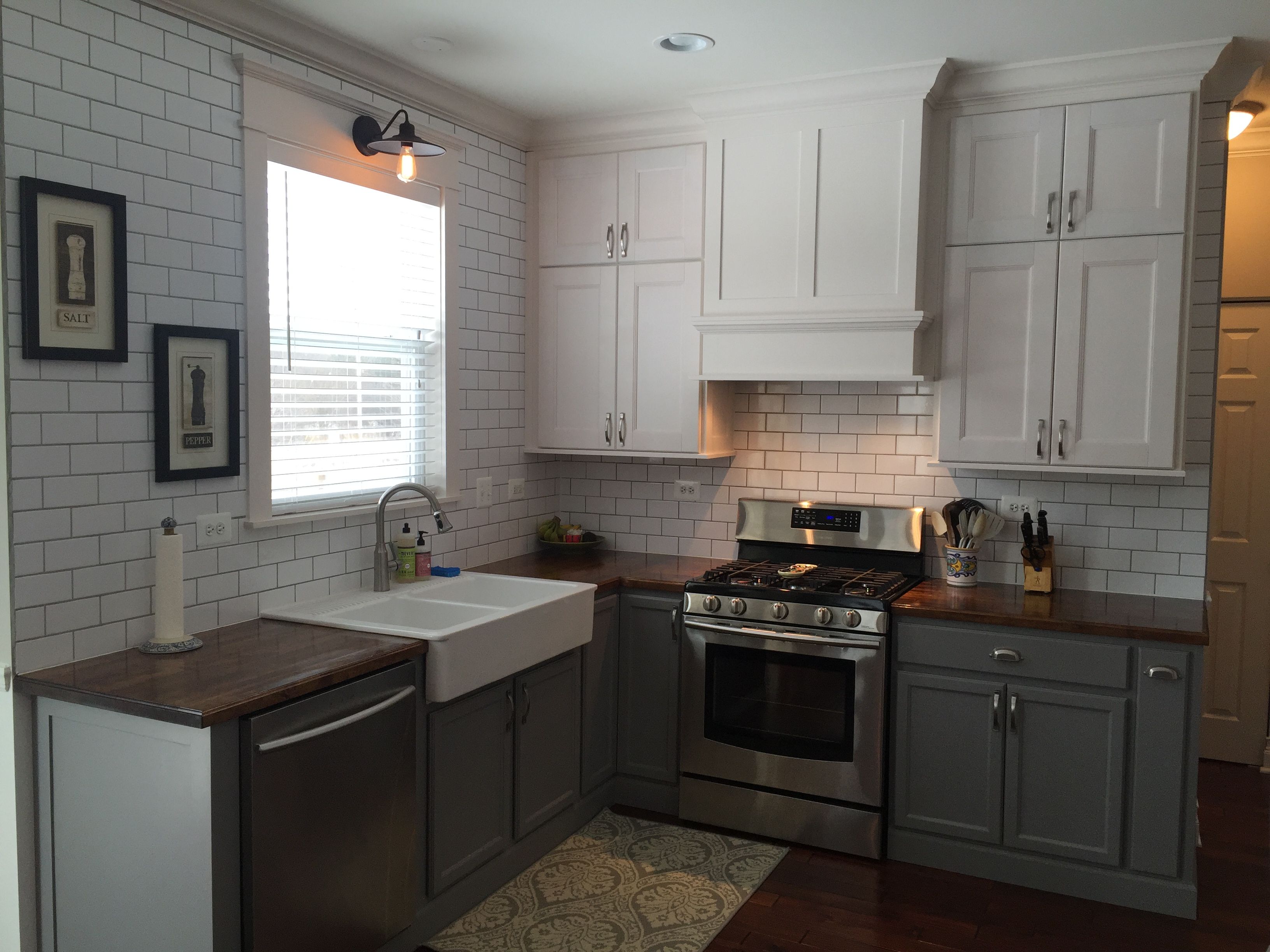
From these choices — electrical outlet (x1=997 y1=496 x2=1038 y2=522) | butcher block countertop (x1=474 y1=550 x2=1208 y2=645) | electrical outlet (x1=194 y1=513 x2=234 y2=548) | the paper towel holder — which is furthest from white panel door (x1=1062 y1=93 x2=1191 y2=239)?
the paper towel holder

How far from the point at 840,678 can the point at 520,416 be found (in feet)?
5.74

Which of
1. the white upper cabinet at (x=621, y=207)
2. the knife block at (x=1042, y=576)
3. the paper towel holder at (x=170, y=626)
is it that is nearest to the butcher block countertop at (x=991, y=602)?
the knife block at (x=1042, y=576)

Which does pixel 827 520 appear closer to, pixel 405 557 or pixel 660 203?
pixel 660 203

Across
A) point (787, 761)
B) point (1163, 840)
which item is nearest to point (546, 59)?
point (787, 761)

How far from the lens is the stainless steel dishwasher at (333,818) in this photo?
7.64 feet

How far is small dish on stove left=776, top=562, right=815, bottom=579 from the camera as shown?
3.87m

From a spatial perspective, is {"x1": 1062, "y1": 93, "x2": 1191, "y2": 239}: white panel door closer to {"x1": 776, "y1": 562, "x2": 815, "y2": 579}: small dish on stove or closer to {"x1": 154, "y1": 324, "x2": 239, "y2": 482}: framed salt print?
{"x1": 776, "y1": 562, "x2": 815, "y2": 579}: small dish on stove

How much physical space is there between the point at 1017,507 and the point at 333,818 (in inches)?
106

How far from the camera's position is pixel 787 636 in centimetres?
362

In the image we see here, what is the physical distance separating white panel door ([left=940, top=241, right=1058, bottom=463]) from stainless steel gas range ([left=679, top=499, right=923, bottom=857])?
488 millimetres

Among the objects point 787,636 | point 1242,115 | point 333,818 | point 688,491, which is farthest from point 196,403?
point 1242,115

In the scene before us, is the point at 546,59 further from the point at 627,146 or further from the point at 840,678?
the point at 840,678

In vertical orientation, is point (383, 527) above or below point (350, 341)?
below

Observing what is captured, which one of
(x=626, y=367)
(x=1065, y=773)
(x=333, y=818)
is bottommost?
(x=1065, y=773)
